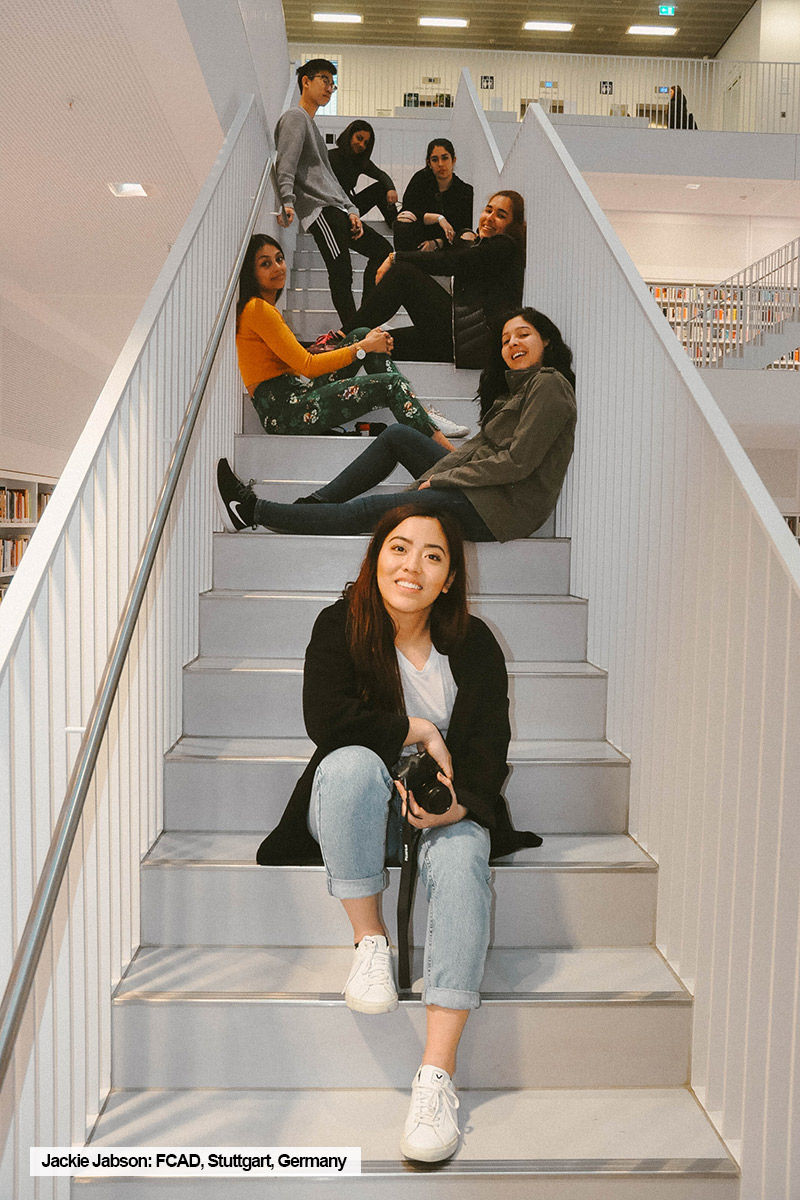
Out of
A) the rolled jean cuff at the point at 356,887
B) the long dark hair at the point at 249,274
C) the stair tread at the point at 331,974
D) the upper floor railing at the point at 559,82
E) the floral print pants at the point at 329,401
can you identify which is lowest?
the stair tread at the point at 331,974

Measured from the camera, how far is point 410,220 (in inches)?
175

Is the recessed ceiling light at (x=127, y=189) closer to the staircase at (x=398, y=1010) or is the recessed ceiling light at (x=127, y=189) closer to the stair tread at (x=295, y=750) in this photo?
the staircase at (x=398, y=1010)

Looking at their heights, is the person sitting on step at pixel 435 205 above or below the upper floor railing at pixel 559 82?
below

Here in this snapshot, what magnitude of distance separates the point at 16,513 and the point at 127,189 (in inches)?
93.9

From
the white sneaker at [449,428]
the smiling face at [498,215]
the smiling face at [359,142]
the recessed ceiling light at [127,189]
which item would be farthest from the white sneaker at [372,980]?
the smiling face at [359,142]

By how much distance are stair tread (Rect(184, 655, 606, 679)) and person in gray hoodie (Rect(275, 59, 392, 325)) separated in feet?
7.08

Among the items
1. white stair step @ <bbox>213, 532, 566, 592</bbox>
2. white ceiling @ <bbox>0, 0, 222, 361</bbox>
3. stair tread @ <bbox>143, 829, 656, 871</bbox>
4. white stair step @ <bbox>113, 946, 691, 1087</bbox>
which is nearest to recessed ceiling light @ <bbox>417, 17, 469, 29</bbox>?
white ceiling @ <bbox>0, 0, 222, 361</bbox>

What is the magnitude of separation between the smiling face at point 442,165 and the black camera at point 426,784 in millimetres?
3803

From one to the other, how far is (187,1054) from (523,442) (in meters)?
1.68

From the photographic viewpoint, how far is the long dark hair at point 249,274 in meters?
3.09

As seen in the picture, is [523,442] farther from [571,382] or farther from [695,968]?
[695,968]

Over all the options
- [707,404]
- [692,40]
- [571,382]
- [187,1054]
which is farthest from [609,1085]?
[692,40]

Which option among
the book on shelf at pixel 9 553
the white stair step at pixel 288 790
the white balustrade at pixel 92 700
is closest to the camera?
the white balustrade at pixel 92 700

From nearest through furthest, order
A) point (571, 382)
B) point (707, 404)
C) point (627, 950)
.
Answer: point (707, 404)
point (627, 950)
point (571, 382)
